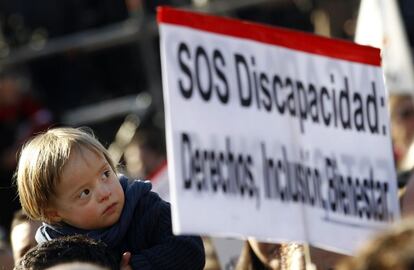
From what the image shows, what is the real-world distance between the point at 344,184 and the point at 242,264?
0.70 metres

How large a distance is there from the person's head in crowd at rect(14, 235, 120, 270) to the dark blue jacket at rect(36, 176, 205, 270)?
20 cm

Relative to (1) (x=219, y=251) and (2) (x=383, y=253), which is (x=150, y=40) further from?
(2) (x=383, y=253)

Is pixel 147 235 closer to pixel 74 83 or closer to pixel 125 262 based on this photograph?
pixel 125 262

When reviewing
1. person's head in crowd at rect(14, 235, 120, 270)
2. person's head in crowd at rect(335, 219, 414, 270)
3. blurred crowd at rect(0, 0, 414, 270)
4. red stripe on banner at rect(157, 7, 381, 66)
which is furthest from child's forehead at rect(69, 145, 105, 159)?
blurred crowd at rect(0, 0, 414, 270)

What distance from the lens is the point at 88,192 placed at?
4109 mm

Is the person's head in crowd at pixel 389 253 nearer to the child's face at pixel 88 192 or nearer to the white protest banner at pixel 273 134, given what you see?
the white protest banner at pixel 273 134

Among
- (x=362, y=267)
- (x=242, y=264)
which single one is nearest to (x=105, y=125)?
(x=242, y=264)

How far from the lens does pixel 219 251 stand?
5809 mm

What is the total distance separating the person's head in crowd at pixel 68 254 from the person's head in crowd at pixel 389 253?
1191 mm

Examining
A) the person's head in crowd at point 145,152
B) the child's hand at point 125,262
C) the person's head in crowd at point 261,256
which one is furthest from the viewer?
the person's head in crowd at point 145,152

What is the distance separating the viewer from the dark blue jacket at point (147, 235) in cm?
412

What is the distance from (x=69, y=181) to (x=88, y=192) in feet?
0.20

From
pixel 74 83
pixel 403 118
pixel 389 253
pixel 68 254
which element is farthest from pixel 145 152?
pixel 389 253

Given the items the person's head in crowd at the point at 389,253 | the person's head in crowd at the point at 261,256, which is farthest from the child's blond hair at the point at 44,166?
the person's head in crowd at the point at 389,253
